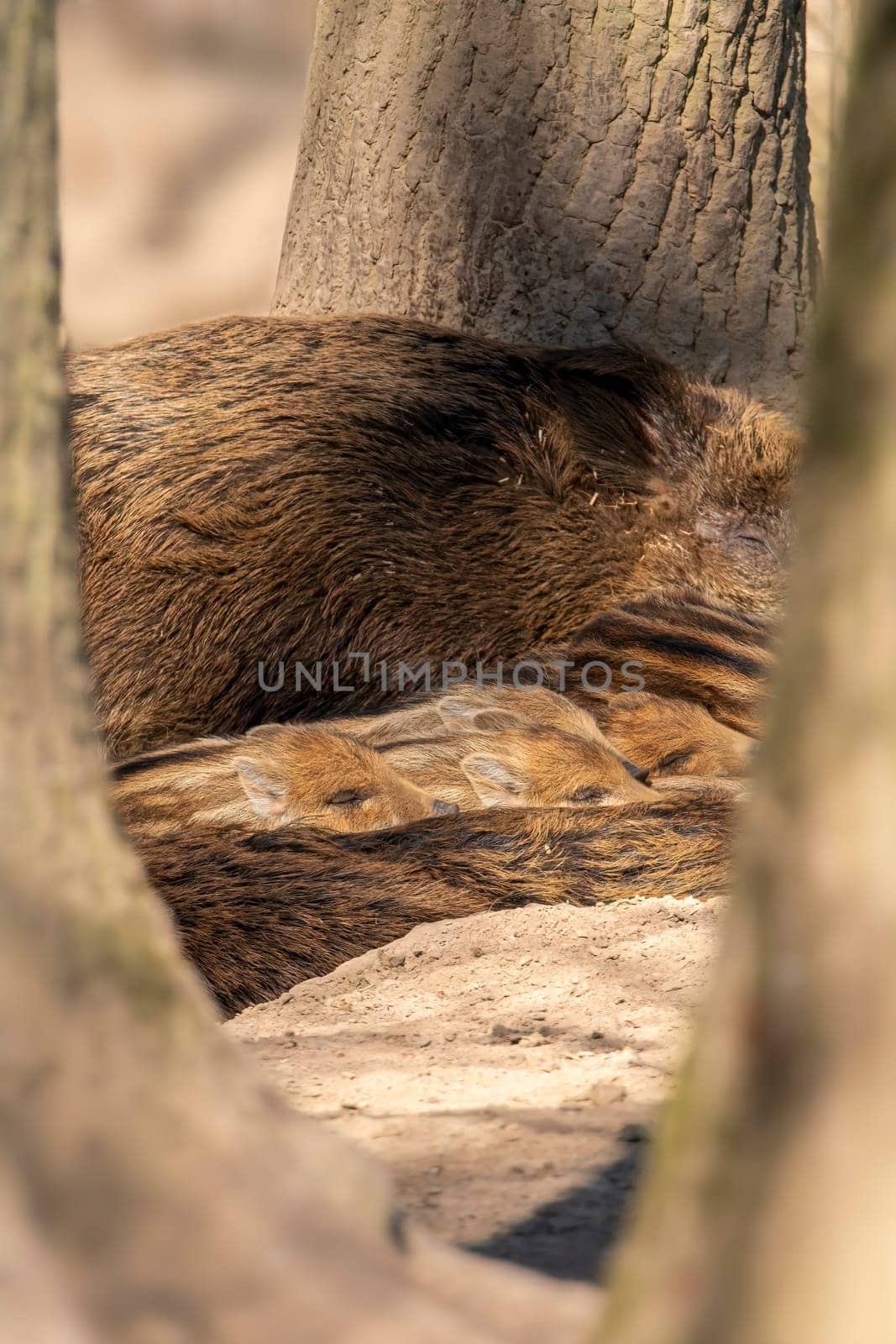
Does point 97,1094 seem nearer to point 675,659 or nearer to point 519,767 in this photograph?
point 519,767

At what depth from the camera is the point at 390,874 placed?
309 centimetres

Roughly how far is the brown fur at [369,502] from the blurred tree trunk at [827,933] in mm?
3153

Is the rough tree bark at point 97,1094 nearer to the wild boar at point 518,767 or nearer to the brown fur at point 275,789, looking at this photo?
the brown fur at point 275,789

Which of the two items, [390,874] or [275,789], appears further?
[275,789]

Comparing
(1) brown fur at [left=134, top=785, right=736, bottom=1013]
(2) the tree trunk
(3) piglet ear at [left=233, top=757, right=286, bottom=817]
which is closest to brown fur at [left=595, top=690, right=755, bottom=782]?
(1) brown fur at [left=134, top=785, right=736, bottom=1013]

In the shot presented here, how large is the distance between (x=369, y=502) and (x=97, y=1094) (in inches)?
121

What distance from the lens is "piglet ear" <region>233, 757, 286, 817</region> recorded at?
3.48 metres

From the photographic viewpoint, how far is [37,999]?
113 centimetres

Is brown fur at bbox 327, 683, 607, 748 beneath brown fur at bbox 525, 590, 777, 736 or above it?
beneath

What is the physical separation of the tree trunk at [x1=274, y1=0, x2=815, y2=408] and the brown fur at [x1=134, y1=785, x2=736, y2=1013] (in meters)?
2.59

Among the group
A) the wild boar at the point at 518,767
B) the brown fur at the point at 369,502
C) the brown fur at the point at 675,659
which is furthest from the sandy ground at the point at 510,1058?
the brown fur at the point at 369,502

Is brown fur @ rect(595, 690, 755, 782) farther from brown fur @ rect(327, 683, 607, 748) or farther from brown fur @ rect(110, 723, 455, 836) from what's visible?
brown fur @ rect(110, 723, 455, 836)

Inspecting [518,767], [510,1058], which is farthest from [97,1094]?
[518,767]

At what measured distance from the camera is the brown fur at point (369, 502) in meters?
3.90
